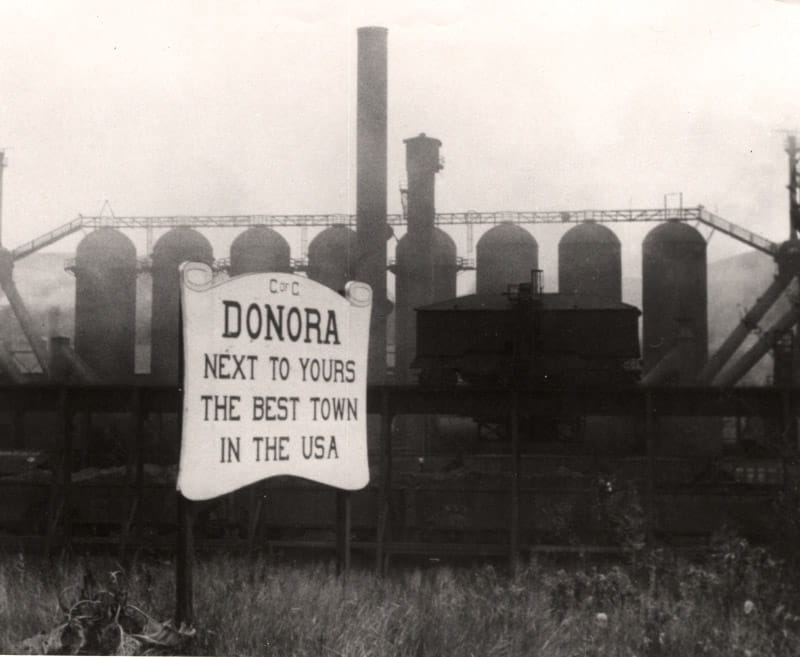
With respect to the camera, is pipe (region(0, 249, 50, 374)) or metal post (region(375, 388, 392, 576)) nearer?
metal post (region(375, 388, 392, 576))

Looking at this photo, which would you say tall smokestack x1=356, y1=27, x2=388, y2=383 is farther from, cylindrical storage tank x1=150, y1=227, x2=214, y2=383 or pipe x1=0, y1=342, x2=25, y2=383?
pipe x1=0, y1=342, x2=25, y2=383

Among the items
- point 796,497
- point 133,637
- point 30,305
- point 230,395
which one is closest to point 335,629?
point 133,637

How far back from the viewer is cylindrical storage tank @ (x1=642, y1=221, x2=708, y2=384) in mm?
26703

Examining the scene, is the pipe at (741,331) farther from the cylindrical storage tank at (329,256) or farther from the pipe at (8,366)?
the pipe at (8,366)

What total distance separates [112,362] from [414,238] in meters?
10.1

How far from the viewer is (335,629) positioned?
4586 millimetres

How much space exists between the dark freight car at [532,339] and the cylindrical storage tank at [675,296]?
396 cm

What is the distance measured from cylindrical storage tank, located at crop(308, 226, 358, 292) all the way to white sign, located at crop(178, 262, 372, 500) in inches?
990

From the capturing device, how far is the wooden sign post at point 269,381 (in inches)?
177

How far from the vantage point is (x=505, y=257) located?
30.7 m

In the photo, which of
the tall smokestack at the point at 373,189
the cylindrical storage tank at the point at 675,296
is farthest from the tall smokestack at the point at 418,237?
the cylindrical storage tank at the point at 675,296

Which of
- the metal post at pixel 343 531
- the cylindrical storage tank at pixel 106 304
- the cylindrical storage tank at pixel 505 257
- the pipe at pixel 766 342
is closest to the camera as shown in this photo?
the metal post at pixel 343 531

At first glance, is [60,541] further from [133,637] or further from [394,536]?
[133,637]

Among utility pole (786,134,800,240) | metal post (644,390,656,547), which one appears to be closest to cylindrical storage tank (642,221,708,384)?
utility pole (786,134,800,240)
